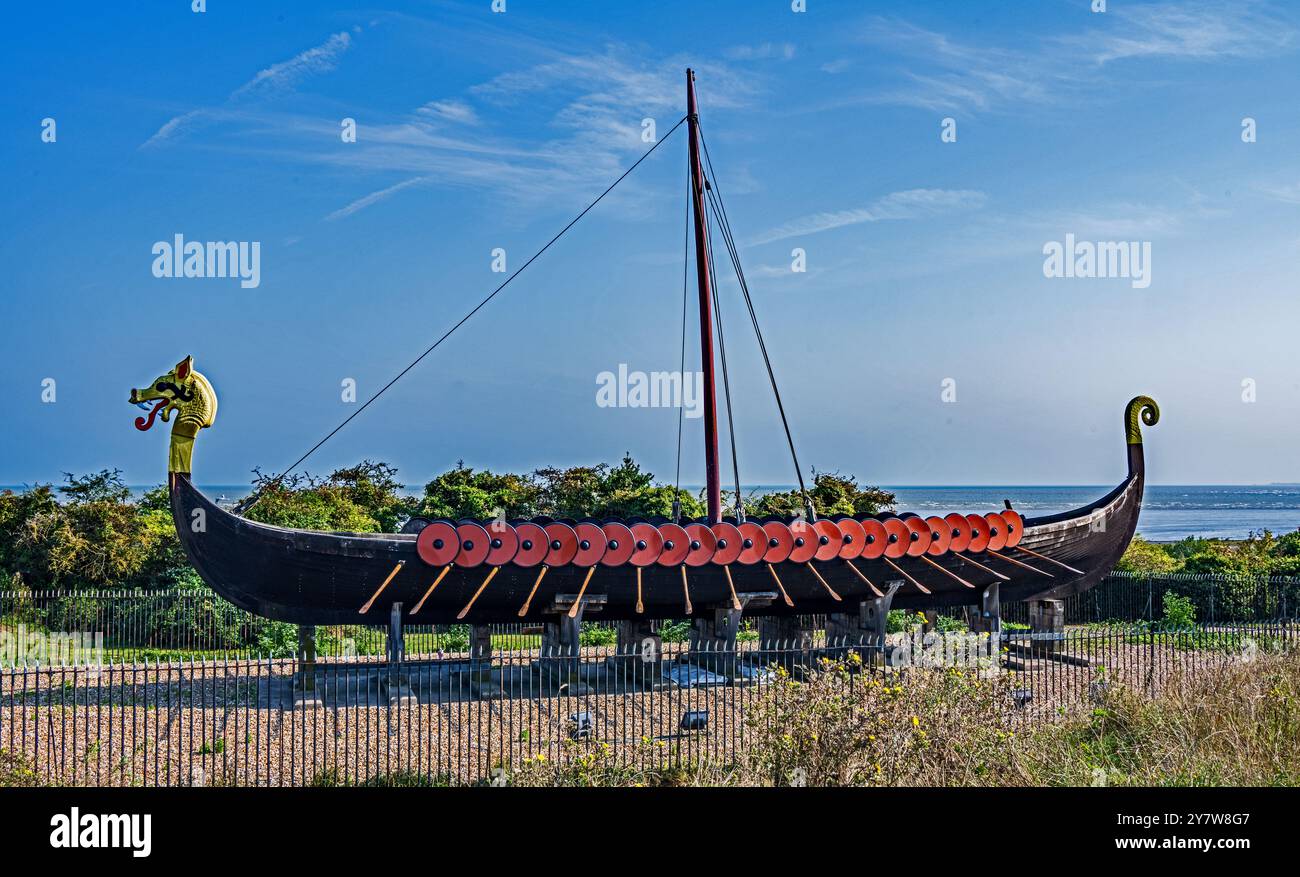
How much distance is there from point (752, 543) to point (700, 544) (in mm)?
802

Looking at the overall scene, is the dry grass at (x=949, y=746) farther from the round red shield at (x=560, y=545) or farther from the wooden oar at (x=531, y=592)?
the round red shield at (x=560, y=545)

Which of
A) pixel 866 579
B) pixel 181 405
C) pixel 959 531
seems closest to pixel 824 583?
pixel 866 579

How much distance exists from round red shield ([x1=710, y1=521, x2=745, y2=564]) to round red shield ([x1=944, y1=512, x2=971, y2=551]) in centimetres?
329

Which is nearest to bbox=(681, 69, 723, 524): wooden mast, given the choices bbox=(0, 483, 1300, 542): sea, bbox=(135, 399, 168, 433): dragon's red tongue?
bbox=(135, 399, 168, 433): dragon's red tongue

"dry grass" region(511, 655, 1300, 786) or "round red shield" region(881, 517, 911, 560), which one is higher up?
"round red shield" region(881, 517, 911, 560)

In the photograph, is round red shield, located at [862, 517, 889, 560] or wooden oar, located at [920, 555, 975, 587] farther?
wooden oar, located at [920, 555, 975, 587]

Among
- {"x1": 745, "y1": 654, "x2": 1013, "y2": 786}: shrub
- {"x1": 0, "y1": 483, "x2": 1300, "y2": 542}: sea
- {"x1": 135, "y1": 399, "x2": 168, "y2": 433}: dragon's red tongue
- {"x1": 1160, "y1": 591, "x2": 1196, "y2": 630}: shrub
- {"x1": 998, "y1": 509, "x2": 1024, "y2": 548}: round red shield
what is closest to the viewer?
{"x1": 745, "y1": 654, "x2": 1013, "y2": 786}: shrub

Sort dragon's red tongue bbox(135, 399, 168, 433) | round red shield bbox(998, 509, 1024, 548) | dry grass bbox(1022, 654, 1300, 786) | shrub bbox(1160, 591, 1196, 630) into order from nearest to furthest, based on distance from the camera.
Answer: dry grass bbox(1022, 654, 1300, 786) < dragon's red tongue bbox(135, 399, 168, 433) < round red shield bbox(998, 509, 1024, 548) < shrub bbox(1160, 591, 1196, 630)

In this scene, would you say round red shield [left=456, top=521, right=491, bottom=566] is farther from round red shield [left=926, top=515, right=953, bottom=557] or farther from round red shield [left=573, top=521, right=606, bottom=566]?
round red shield [left=926, top=515, right=953, bottom=557]

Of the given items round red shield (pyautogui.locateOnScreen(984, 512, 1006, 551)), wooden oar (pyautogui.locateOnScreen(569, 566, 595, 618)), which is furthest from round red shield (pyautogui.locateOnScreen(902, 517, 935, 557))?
wooden oar (pyautogui.locateOnScreen(569, 566, 595, 618))

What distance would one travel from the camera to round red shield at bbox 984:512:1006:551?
16047mm

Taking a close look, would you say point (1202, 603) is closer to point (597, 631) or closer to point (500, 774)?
point (597, 631)
